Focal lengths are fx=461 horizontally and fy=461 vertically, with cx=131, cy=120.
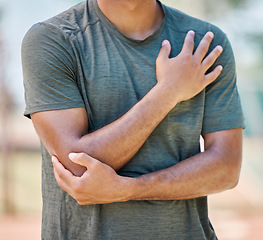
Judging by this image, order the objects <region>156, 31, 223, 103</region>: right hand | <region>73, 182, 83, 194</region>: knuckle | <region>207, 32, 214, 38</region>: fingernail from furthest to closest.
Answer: <region>207, 32, 214, 38</region>: fingernail → <region>156, 31, 223, 103</region>: right hand → <region>73, 182, 83, 194</region>: knuckle

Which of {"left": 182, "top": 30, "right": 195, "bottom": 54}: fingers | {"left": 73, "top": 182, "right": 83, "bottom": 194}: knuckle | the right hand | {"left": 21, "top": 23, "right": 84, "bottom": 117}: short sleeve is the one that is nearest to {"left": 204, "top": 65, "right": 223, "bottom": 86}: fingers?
the right hand

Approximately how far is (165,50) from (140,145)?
0.34m

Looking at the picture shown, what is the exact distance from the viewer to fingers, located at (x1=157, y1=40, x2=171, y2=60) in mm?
1539

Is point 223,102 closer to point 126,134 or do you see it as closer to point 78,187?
point 126,134

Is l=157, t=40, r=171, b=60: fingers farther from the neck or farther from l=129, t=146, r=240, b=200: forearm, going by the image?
l=129, t=146, r=240, b=200: forearm

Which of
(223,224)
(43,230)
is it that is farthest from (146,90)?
(223,224)

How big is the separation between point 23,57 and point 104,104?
308mm

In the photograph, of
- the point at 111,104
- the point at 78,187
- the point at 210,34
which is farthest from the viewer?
the point at 210,34

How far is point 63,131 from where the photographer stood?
1.43 metres

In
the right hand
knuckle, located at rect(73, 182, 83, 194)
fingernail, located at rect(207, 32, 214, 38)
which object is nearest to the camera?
knuckle, located at rect(73, 182, 83, 194)

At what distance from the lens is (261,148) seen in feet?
32.4

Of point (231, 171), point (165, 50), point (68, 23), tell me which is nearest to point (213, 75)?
point (165, 50)

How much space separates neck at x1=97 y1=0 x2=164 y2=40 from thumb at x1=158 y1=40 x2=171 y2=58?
96 millimetres

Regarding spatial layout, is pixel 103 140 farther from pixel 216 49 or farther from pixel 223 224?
pixel 223 224
